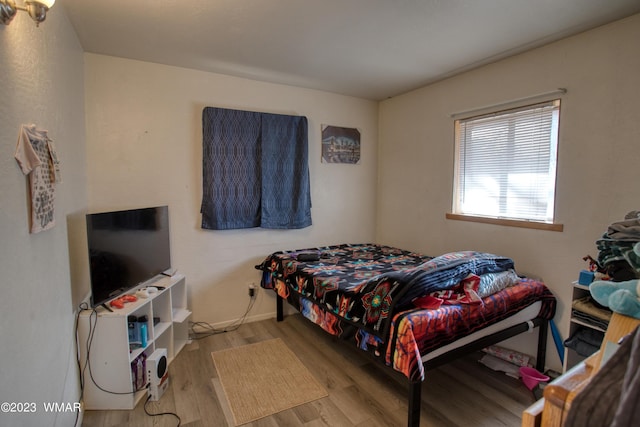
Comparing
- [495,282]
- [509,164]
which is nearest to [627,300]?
[495,282]

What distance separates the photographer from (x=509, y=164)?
2.60 m

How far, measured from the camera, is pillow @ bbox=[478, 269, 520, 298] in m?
2.00

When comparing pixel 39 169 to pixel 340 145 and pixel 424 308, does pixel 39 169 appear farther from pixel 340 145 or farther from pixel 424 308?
pixel 340 145

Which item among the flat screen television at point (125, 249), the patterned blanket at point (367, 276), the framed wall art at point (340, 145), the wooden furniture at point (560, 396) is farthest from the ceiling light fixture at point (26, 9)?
the framed wall art at point (340, 145)

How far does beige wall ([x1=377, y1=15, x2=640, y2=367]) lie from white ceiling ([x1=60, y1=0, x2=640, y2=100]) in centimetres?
15

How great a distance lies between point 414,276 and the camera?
1818 millimetres

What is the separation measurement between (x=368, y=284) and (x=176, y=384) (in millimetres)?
1519

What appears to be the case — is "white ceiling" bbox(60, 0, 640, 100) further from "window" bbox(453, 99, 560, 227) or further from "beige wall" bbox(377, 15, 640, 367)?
"window" bbox(453, 99, 560, 227)

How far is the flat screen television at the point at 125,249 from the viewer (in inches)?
76.2

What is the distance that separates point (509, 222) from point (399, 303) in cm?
146

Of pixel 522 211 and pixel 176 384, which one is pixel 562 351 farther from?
pixel 176 384

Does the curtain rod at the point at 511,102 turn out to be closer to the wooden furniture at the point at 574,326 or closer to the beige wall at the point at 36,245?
the wooden furniture at the point at 574,326

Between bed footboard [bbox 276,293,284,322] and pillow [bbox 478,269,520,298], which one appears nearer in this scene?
pillow [bbox 478,269,520,298]

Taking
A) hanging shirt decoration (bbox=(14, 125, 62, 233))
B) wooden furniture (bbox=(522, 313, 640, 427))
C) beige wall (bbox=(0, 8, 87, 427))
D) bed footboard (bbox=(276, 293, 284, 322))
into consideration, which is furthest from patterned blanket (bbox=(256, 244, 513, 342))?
hanging shirt decoration (bbox=(14, 125, 62, 233))
